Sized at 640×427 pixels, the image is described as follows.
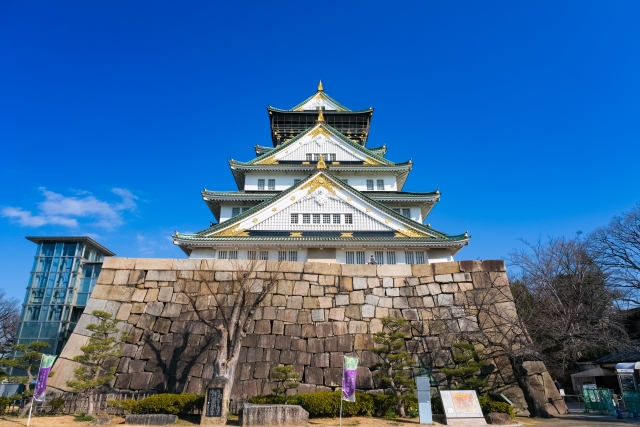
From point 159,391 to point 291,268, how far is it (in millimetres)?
6186

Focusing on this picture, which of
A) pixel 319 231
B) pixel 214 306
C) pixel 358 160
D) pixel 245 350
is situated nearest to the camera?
pixel 245 350

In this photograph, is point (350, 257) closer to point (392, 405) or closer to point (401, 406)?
point (392, 405)

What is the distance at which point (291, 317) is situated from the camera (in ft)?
45.7

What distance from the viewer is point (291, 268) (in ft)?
49.3

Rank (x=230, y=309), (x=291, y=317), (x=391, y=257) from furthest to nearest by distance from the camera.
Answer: (x=391, y=257) < (x=291, y=317) < (x=230, y=309)

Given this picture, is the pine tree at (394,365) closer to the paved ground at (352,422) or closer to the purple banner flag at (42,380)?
the paved ground at (352,422)

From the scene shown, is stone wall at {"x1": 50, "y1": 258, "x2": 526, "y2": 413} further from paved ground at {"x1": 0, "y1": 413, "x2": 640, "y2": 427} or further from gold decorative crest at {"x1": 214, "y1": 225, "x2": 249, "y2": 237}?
gold decorative crest at {"x1": 214, "y1": 225, "x2": 249, "y2": 237}

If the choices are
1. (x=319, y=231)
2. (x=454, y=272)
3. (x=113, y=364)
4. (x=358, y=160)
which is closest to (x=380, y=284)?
(x=454, y=272)

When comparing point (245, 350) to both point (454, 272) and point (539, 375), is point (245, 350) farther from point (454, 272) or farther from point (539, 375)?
point (539, 375)

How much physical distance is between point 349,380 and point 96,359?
7984mm

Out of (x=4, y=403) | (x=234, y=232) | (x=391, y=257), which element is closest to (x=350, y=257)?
(x=391, y=257)

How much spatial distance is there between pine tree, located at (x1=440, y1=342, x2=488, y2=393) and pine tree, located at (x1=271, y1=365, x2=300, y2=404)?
185 inches

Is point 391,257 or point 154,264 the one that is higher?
point 391,257

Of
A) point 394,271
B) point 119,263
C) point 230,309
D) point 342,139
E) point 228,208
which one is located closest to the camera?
point 230,309
